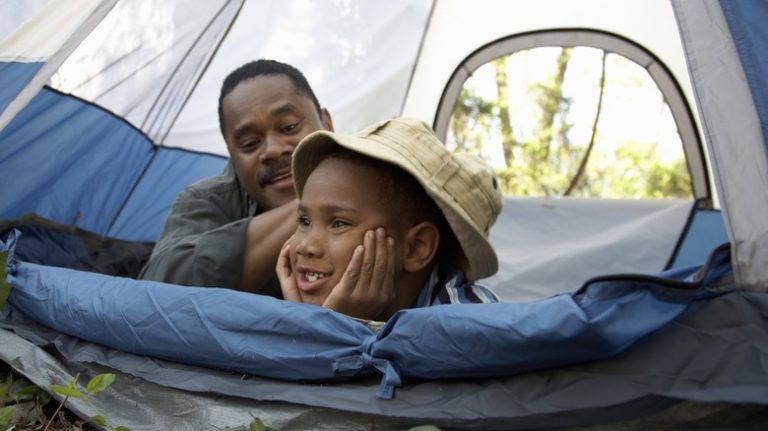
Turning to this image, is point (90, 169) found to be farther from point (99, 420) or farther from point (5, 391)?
point (99, 420)

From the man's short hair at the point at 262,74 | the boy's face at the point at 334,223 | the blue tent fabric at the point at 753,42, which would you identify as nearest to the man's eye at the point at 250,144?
the man's short hair at the point at 262,74

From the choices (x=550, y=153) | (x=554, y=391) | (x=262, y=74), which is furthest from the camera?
(x=550, y=153)

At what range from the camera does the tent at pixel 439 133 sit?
983 millimetres

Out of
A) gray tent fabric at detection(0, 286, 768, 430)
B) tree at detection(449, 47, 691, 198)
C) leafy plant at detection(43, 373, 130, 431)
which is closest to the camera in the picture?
gray tent fabric at detection(0, 286, 768, 430)

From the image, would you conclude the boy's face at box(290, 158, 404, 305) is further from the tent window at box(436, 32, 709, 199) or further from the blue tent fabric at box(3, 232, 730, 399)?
the tent window at box(436, 32, 709, 199)

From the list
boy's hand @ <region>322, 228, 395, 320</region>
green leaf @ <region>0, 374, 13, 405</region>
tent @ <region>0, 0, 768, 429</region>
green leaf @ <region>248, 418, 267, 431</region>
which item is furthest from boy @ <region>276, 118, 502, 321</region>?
green leaf @ <region>0, 374, 13, 405</region>

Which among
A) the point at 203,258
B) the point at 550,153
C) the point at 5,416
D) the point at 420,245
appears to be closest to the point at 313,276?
the point at 420,245

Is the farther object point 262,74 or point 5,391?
point 262,74

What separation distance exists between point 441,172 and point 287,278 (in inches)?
14.3

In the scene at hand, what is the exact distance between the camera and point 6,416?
1.13 metres

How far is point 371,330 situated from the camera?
1.17 meters

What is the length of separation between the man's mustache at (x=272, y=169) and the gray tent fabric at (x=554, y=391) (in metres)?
0.80

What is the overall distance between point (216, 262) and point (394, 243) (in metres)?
0.43

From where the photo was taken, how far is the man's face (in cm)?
193
